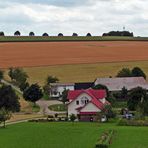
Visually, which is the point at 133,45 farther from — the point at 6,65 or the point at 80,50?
the point at 6,65

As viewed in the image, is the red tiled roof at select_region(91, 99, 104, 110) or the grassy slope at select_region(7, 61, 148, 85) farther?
the grassy slope at select_region(7, 61, 148, 85)

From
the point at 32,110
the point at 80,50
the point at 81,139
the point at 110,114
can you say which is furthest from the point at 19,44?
the point at 81,139

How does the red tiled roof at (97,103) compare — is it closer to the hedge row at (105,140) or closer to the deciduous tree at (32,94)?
the deciduous tree at (32,94)

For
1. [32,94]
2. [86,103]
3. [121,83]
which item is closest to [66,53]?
[121,83]

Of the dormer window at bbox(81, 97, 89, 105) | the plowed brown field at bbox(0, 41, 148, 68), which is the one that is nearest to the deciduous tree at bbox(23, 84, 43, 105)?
the dormer window at bbox(81, 97, 89, 105)

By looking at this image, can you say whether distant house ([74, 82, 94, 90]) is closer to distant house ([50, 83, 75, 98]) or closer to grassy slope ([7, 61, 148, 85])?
distant house ([50, 83, 75, 98])

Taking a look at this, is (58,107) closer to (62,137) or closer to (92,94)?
(92,94)
